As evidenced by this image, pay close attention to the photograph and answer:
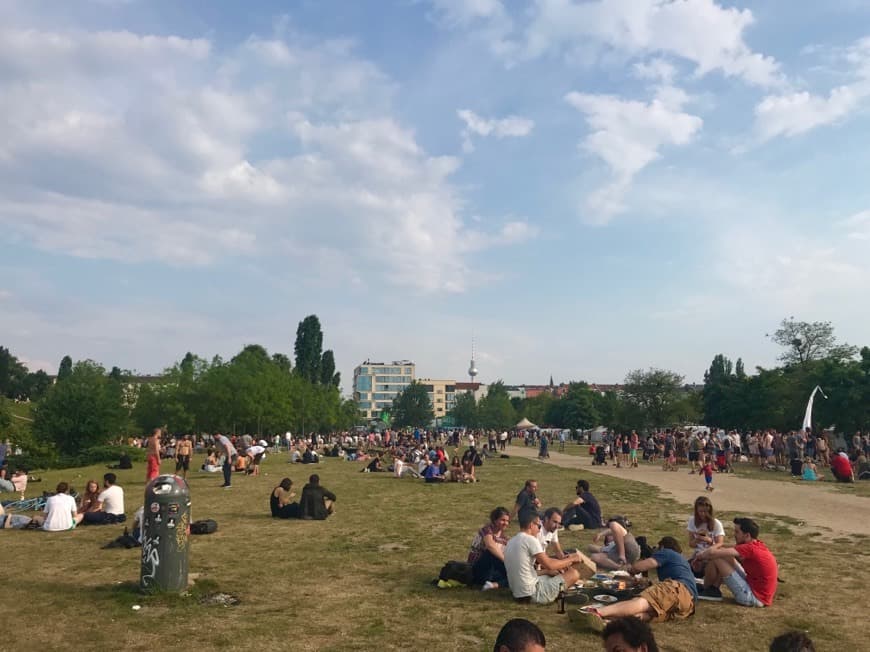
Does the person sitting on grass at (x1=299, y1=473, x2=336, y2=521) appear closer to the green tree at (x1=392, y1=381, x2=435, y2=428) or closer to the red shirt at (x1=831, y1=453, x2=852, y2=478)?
the red shirt at (x1=831, y1=453, x2=852, y2=478)

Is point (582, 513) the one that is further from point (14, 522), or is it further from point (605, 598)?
point (14, 522)

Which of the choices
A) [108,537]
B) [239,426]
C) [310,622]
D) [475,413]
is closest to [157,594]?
[310,622]

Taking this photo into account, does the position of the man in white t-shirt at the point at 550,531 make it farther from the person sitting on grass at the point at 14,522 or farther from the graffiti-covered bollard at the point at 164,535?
the person sitting on grass at the point at 14,522

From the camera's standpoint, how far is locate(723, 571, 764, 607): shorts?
834cm

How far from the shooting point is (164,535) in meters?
8.39

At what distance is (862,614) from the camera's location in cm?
796

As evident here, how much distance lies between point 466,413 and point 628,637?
129612 millimetres

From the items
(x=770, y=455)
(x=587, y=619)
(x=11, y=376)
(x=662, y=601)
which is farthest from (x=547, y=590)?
(x=11, y=376)

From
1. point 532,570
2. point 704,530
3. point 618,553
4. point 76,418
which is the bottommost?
point 618,553

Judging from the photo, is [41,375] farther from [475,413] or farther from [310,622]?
[310,622]

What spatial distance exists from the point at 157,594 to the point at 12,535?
22.8 ft

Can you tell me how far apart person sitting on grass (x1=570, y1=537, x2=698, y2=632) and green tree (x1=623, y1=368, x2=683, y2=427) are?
66.4m

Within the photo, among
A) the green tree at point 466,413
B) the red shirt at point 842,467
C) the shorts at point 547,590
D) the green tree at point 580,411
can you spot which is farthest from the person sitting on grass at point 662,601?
the green tree at point 466,413

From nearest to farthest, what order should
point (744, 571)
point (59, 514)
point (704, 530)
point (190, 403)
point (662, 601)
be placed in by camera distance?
point (662, 601)
point (744, 571)
point (704, 530)
point (59, 514)
point (190, 403)
